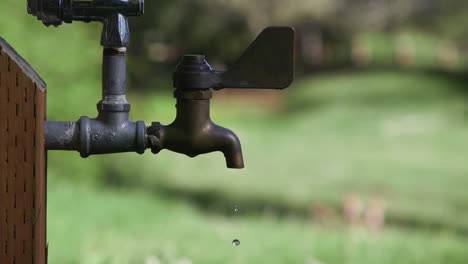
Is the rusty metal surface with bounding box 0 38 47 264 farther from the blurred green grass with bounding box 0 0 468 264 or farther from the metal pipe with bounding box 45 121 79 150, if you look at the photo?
the blurred green grass with bounding box 0 0 468 264

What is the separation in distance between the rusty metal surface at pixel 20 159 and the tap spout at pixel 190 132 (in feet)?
1.16

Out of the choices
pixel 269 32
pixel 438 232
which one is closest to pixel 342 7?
pixel 438 232

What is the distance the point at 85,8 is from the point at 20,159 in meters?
0.47

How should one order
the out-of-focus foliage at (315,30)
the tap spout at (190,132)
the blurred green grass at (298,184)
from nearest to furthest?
the tap spout at (190,132), the blurred green grass at (298,184), the out-of-focus foliage at (315,30)

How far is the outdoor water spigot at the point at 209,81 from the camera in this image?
2285 millimetres

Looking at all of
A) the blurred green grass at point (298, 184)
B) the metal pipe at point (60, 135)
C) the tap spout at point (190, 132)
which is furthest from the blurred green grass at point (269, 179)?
the metal pipe at point (60, 135)

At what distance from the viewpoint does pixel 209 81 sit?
2.31m

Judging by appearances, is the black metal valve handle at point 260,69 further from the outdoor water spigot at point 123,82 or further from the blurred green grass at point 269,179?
the blurred green grass at point 269,179

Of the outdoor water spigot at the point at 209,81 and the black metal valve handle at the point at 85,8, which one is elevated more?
the black metal valve handle at the point at 85,8

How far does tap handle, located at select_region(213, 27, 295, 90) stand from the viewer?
228 centimetres

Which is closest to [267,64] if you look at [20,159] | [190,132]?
[190,132]

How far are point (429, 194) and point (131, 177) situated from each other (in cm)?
329

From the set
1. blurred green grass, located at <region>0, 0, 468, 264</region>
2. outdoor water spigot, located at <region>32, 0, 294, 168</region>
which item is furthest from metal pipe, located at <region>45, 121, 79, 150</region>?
blurred green grass, located at <region>0, 0, 468, 264</region>

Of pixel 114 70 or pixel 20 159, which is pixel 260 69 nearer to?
pixel 114 70
